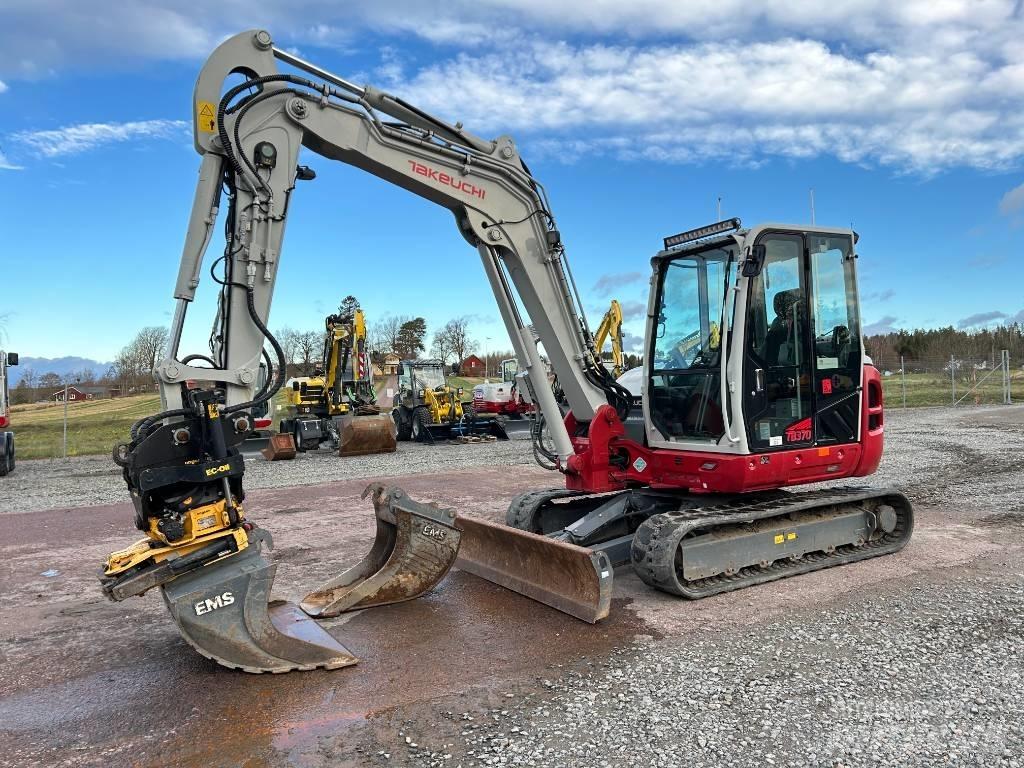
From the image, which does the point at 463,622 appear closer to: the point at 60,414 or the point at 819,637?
the point at 819,637

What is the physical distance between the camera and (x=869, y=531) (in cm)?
695

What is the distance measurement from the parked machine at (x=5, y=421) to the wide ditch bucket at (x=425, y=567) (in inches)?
551

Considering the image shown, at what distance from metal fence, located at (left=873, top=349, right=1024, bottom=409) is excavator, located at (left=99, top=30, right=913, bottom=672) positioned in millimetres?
25106

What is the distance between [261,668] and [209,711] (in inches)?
15.5

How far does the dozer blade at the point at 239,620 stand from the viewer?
166 inches

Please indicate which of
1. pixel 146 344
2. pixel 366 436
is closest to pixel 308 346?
pixel 146 344

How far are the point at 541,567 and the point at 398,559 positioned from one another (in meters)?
1.08

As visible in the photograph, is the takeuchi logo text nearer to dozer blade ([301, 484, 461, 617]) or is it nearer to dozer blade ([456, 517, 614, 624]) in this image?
dozer blade ([301, 484, 461, 617])

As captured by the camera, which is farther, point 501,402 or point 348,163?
point 501,402

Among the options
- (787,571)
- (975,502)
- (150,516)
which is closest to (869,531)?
(787,571)

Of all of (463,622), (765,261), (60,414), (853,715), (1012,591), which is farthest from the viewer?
(60,414)

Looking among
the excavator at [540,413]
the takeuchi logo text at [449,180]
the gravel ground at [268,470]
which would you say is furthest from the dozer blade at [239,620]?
the gravel ground at [268,470]

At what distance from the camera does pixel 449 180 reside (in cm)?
599

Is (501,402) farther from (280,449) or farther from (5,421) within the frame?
(5,421)
